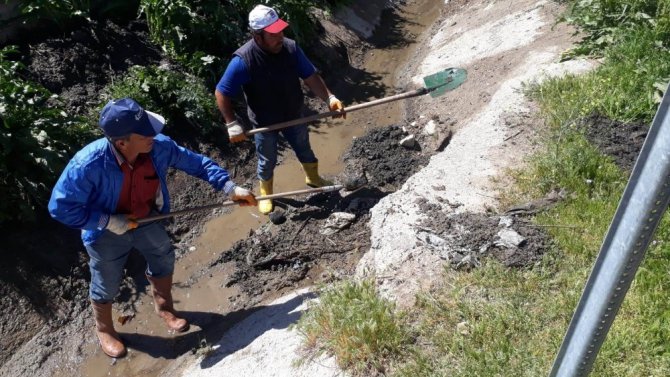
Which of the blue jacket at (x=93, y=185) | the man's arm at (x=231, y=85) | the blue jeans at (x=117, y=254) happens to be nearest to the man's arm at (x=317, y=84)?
the man's arm at (x=231, y=85)

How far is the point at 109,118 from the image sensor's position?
12.2ft

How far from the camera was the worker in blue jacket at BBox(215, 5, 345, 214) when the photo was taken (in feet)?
17.0

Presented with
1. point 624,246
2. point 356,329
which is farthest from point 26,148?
point 624,246

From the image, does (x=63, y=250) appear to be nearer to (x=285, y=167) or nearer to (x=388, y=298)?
(x=285, y=167)

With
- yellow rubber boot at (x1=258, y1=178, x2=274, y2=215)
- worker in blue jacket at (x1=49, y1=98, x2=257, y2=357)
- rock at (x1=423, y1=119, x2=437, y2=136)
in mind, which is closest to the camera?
worker in blue jacket at (x1=49, y1=98, x2=257, y2=357)

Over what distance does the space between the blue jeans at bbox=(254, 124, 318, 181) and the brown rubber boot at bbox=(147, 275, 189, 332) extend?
1681 mm

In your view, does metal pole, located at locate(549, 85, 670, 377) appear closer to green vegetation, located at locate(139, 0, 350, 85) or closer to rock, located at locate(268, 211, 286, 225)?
rock, located at locate(268, 211, 286, 225)

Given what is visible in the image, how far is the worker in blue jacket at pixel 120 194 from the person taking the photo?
3.83 metres

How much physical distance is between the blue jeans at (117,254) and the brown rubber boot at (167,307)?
21 cm

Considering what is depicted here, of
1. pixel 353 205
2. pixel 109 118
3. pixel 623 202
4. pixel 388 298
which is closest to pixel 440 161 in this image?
pixel 353 205

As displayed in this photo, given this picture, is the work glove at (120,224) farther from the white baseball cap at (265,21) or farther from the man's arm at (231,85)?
the white baseball cap at (265,21)

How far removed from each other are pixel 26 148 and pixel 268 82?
236 cm

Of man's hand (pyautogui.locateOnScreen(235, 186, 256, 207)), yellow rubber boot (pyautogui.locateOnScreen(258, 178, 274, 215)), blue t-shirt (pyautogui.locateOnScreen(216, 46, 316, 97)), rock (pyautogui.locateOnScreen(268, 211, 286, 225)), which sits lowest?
rock (pyautogui.locateOnScreen(268, 211, 286, 225))

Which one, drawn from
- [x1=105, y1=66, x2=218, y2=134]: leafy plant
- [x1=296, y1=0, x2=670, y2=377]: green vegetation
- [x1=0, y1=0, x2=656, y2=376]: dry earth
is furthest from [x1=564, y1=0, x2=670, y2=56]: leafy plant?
[x1=105, y1=66, x2=218, y2=134]: leafy plant
